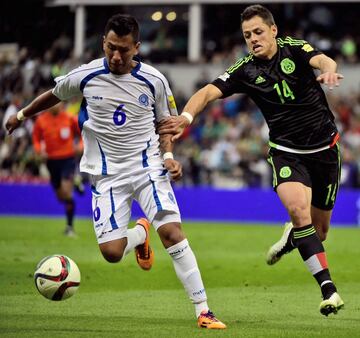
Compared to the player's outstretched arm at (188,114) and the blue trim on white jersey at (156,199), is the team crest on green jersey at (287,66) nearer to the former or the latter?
the player's outstretched arm at (188,114)

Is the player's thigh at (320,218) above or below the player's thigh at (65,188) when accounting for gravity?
above

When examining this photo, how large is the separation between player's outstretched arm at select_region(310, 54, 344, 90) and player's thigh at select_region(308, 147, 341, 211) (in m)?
0.95

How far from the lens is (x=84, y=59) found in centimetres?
3416

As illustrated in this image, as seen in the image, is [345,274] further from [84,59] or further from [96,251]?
[84,59]

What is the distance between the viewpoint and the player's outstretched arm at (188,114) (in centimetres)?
896

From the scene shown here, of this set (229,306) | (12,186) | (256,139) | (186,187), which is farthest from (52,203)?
(229,306)

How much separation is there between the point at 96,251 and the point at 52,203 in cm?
1142

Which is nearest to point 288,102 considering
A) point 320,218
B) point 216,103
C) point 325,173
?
point 325,173

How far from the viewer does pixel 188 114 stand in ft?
30.0

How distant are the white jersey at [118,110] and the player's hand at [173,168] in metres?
0.38

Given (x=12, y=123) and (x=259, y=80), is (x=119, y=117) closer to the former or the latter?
(x=12, y=123)

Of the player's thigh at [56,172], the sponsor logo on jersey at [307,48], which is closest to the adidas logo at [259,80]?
the sponsor logo on jersey at [307,48]

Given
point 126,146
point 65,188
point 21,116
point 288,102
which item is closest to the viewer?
point 126,146

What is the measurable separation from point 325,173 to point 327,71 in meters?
1.46
